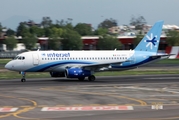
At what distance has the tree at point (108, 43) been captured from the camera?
122 meters

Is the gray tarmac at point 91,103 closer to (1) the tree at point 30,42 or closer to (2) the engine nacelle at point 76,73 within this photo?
(2) the engine nacelle at point 76,73

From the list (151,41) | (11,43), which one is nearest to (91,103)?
(151,41)

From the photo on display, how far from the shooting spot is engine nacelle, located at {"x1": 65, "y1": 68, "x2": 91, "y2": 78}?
47875mm

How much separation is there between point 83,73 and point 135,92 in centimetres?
1371

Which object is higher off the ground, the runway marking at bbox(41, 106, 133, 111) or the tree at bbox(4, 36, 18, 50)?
the tree at bbox(4, 36, 18, 50)

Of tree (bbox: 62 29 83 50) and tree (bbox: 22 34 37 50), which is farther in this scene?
tree (bbox: 22 34 37 50)

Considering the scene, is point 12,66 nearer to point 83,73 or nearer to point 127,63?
point 83,73

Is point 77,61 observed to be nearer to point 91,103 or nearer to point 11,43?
point 91,103

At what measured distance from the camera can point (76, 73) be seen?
48156 mm

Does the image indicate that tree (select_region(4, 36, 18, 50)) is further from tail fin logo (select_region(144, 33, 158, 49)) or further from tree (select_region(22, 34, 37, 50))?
tail fin logo (select_region(144, 33, 158, 49))

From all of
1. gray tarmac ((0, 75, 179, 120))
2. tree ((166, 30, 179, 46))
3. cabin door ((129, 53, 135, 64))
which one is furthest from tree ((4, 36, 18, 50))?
gray tarmac ((0, 75, 179, 120))

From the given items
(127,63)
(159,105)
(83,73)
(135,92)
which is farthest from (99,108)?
(127,63)

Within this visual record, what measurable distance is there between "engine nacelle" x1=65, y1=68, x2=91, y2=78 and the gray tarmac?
7.78 m

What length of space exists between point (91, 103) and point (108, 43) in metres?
94.4
